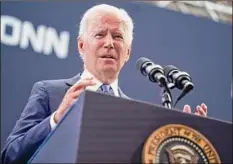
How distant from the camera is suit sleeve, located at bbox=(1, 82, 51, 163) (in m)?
1.34

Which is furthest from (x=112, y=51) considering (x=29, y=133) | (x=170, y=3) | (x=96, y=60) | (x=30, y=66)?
(x=170, y=3)

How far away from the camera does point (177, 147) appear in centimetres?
102

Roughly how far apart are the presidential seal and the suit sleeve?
1.21 ft

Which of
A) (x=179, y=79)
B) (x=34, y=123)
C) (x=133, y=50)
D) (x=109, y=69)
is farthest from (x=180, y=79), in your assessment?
(x=133, y=50)

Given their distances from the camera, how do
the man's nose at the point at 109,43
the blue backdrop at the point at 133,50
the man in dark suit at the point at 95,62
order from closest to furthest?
the man in dark suit at the point at 95,62
the man's nose at the point at 109,43
the blue backdrop at the point at 133,50

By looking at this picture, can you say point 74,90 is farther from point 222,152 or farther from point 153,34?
point 153,34

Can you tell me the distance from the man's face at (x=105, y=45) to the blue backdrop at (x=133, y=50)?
1.66 metres

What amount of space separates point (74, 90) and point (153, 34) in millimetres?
2833

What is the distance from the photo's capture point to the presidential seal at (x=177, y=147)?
1009 millimetres

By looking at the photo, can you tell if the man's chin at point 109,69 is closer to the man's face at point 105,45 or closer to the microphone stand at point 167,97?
the man's face at point 105,45

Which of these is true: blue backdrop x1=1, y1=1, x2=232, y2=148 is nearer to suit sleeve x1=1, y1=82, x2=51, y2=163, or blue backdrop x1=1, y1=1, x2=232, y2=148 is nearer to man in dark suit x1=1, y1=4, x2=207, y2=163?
man in dark suit x1=1, y1=4, x2=207, y2=163

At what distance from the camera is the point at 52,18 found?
142 inches

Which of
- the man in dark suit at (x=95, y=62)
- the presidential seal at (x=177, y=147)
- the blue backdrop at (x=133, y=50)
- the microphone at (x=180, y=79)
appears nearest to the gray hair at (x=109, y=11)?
the man in dark suit at (x=95, y=62)

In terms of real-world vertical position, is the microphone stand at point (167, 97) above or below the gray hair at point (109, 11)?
below
